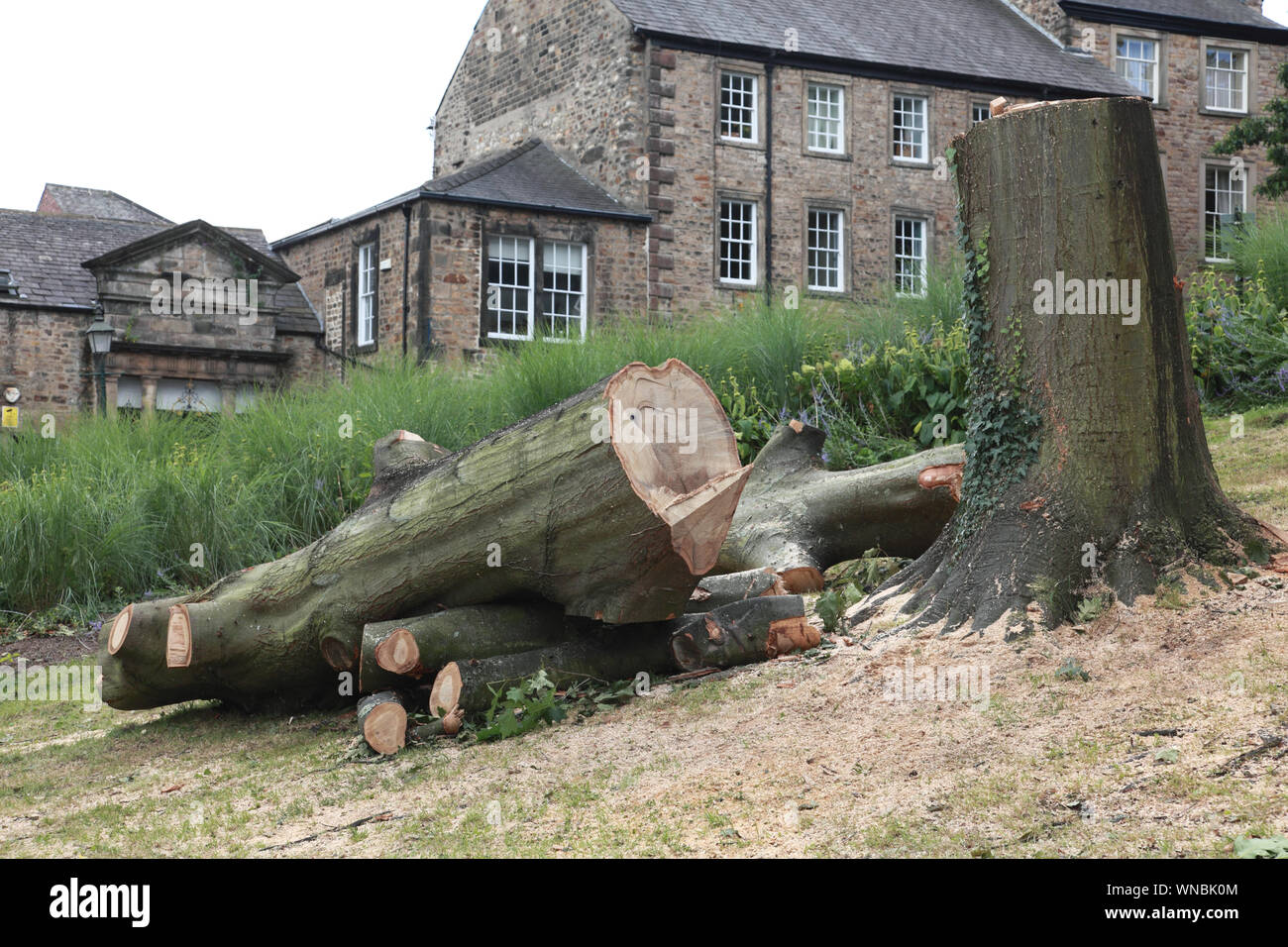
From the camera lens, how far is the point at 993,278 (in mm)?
5984

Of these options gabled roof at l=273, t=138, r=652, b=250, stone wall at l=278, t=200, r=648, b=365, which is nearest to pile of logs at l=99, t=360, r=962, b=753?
stone wall at l=278, t=200, r=648, b=365

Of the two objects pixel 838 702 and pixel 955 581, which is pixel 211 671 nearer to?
pixel 838 702

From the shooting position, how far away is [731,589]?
6.56 metres

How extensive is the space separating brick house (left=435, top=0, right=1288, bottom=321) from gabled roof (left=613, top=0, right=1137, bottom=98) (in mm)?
53

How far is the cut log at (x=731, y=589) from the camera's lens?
652 cm

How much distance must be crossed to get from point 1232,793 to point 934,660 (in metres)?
1.65

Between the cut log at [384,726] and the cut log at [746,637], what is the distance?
1.34 meters

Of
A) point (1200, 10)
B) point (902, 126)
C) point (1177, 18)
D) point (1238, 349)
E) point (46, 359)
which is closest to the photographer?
point (1238, 349)

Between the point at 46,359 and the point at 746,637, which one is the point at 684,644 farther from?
the point at 46,359

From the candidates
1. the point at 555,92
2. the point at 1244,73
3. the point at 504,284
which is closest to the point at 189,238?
the point at 504,284

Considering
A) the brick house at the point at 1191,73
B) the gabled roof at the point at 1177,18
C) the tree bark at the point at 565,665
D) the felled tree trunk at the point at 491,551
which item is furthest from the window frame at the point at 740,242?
the tree bark at the point at 565,665

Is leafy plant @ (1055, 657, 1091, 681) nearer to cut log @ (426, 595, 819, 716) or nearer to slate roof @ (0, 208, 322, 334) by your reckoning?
cut log @ (426, 595, 819, 716)

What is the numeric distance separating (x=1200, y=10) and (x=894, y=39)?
7924 mm

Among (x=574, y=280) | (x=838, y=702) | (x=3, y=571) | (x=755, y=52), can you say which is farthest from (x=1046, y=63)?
(x=838, y=702)
